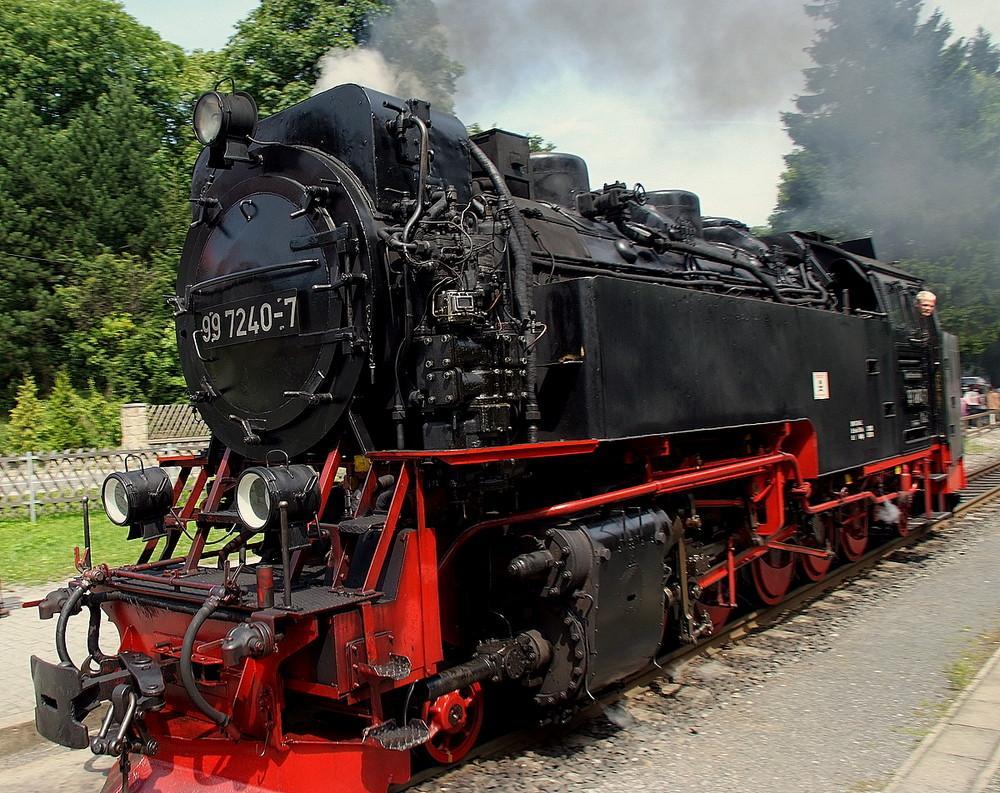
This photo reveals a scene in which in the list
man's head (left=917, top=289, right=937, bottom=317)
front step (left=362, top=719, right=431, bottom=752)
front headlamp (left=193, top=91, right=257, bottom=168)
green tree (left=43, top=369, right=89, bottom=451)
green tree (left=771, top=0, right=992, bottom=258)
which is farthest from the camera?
green tree (left=771, top=0, right=992, bottom=258)

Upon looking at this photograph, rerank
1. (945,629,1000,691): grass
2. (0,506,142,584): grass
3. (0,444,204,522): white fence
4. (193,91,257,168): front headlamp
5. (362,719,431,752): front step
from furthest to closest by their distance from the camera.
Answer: (0,444,204,522): white fence < (0,506,142,584): grass < (945,629,1000,691): grass < (193,91,257,168): front headlamp < (362,719,431,752): front step

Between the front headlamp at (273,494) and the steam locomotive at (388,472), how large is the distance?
1cm

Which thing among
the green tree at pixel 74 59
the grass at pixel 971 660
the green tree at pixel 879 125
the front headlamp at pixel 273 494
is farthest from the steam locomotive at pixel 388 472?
the green tree at pixel 74 59

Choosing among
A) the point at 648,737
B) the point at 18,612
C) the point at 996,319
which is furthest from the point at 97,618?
the point at 996,319

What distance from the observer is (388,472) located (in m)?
3.70

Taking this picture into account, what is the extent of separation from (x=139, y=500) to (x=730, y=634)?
12.5 feet

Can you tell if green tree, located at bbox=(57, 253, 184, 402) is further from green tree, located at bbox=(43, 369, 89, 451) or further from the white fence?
the white fence

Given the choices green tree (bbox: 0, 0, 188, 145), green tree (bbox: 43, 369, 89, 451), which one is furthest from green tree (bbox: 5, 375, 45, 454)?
green tree (bbox: 0, 0, 188, 145)

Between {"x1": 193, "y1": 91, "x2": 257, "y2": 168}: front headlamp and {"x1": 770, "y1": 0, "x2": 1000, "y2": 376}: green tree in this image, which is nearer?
{"x1": 193, "y1": 91, "x2": 257, "y2": 168}: front headlamp

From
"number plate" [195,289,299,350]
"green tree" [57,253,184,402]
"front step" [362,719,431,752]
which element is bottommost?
"front step" [362,719,431,752]

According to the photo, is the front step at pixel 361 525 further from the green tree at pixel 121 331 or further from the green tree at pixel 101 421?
the green tree at pixel 121 331

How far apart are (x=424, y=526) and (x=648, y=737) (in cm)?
172

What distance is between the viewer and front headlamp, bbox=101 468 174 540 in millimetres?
4059

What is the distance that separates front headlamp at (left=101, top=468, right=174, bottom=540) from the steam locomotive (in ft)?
Result: 0.05
